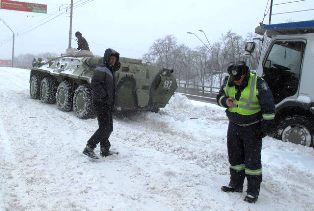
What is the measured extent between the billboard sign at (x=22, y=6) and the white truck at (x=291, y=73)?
1463 inches

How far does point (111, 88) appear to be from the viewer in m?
6.48

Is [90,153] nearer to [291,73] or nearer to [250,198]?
[250,198]

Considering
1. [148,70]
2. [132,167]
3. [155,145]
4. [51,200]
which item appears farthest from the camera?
[148,70]

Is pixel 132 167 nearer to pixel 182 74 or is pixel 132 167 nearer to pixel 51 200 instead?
pixel 51 200

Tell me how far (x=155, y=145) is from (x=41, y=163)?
2201 mm

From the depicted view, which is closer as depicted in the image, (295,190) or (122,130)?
(295,190)

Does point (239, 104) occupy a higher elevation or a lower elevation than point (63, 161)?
higher

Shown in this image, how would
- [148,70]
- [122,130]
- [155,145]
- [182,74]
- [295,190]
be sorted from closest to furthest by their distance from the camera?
1. [295,190]
2. [155,145]
3. [122,130]
4. [148,70]
5. [182,74]

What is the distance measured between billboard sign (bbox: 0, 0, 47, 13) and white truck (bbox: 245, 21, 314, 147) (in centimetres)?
3715

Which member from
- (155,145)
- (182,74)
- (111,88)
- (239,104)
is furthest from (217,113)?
(182,74)

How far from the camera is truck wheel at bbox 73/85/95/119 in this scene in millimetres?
10078

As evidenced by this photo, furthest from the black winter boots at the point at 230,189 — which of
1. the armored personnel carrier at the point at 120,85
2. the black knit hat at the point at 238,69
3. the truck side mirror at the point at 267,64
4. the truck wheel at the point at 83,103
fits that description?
the truck wheel at the point at 83,103

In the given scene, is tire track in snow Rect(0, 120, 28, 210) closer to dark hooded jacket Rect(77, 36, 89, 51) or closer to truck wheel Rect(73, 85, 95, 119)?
truck wheel Rect(73, 85, 95, 119)

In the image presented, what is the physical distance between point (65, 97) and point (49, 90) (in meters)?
1.53
